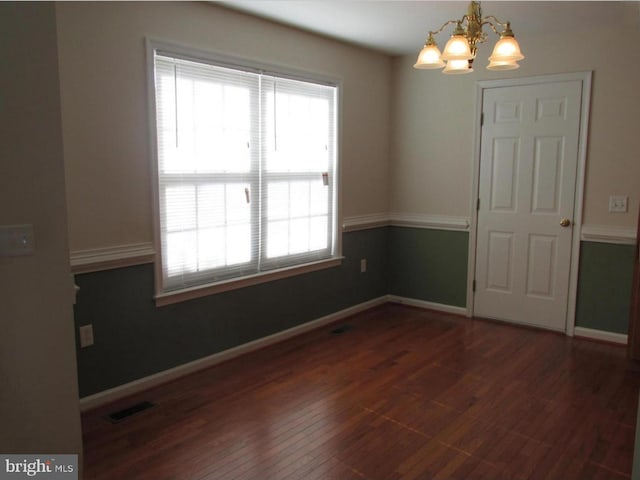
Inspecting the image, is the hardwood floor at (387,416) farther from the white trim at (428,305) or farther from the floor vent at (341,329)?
the white trim at (428,305)

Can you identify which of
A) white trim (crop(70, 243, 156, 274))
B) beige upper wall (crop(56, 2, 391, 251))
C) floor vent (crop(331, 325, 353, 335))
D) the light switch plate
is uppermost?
beige upper wall (crop(56, 2, 391, 251))

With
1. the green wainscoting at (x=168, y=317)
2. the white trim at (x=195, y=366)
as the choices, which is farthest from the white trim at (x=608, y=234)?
the white trim at (x=195, y=366)

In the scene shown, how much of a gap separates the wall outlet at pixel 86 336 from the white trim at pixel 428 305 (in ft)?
10.3

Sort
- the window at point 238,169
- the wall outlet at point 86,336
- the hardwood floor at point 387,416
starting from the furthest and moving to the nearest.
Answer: the window at point 238,169 → the wall outlet at point 86,336 → the hardwood floor at point 387,416

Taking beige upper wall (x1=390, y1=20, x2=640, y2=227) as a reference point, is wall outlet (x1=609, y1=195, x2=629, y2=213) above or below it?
below

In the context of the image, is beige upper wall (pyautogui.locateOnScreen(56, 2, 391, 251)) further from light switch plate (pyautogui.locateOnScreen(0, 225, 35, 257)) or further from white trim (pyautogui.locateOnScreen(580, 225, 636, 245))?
white trim (pyautogui.locateOnScreen(580, 225, 636, 245))

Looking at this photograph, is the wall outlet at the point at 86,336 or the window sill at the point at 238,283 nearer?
the wall outlet at the point at 86,336

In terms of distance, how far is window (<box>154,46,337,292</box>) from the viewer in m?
3.24

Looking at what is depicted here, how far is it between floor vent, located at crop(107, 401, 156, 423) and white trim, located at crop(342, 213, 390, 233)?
2.30m

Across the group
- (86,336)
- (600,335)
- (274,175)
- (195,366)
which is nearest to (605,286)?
(600,335)

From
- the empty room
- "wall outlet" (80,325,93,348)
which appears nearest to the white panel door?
the empty room

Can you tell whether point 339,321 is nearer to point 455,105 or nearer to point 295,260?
point 295,260
